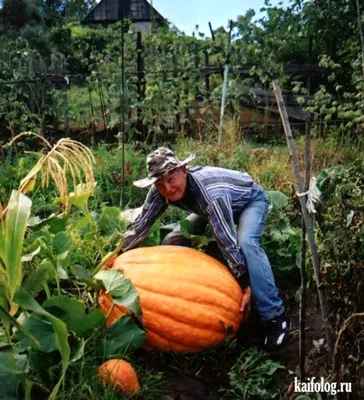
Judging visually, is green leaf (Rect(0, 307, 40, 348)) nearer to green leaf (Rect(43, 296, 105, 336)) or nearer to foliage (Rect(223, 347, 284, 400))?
green leaf (Rect(43, 296, 105, 336))

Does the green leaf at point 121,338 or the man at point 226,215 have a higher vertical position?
the man at point 226,215

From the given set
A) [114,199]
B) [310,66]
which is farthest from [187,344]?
[310,66]

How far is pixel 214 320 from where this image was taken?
296 centimetres

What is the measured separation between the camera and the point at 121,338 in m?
2.69

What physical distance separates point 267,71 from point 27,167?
3.69 m

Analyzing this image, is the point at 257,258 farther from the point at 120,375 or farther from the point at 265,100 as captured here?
the point at 265,100

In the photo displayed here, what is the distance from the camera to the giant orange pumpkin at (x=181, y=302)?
2.93 metres

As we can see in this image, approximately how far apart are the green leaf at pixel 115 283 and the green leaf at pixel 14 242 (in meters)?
0.58

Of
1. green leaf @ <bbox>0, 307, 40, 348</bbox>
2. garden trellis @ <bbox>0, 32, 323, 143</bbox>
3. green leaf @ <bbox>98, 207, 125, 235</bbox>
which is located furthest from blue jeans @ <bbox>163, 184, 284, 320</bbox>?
garden trellis @ <bbox>0, 32, 323, 143</bbox>

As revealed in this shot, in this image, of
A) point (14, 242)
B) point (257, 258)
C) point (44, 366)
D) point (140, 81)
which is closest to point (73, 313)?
point (44, 366)

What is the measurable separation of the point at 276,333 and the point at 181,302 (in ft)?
1.50

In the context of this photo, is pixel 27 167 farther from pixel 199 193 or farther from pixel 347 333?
pixel 347 333

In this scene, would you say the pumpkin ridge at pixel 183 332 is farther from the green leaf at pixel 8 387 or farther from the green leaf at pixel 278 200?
the green leaf at pixel 278 200

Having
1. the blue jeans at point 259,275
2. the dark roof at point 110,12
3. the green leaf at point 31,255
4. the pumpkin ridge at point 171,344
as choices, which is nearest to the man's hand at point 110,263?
the pumpkin ridge at point 171,344
